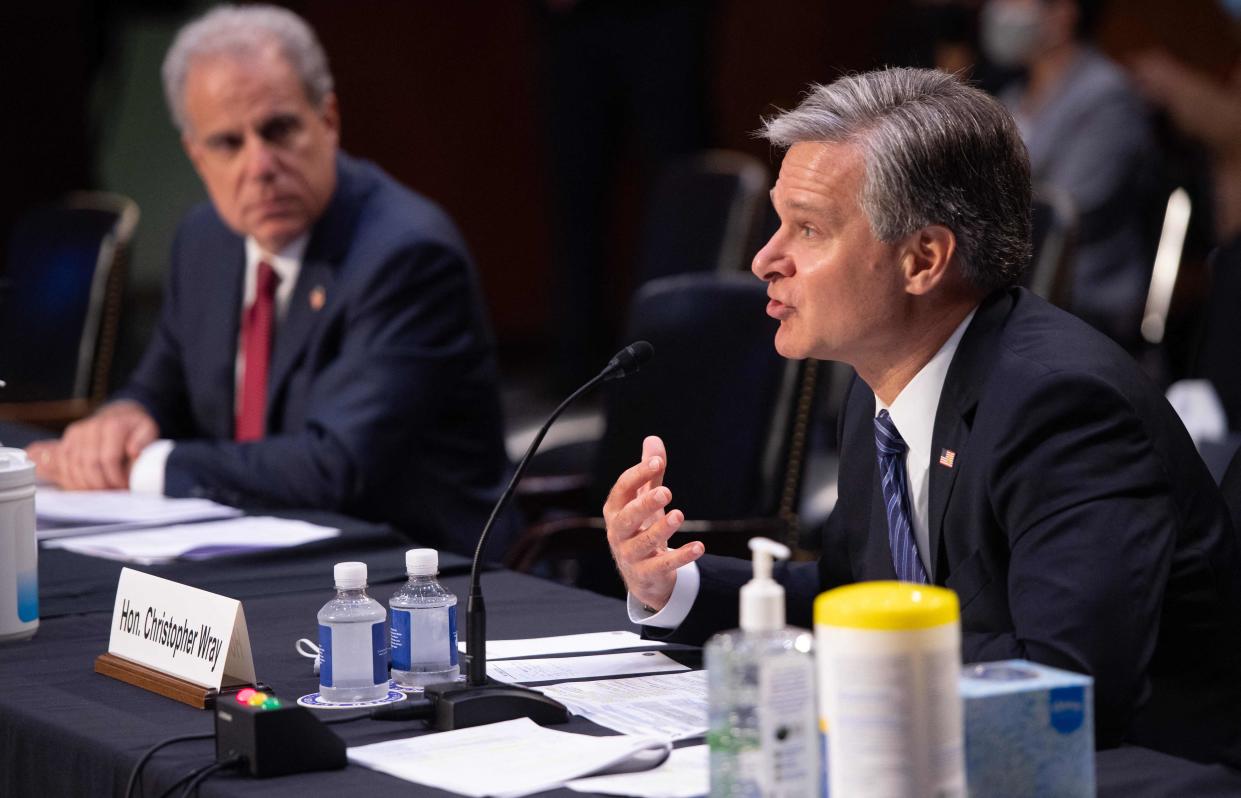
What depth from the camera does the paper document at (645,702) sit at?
5.47ft

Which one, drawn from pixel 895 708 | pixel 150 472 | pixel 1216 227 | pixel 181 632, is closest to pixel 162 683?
pixel 181 632

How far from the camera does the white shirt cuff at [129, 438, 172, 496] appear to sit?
10.2 ft

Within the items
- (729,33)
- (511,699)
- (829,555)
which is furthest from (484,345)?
(729,33)

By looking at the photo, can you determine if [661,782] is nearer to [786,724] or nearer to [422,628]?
[786,724]

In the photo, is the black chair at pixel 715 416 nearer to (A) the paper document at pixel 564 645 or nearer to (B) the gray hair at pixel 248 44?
(B) the gray hair at pixel 248 44

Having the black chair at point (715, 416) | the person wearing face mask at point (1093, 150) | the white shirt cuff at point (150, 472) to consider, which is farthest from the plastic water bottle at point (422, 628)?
the person wearing face mask at point (1093, 150)

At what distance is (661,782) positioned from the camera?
1481mm

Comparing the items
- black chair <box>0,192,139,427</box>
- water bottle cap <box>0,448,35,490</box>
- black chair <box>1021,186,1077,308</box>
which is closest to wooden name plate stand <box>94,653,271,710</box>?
water bottle cap <box>0,448,35,490</box>

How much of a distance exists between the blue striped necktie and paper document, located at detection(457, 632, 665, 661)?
0.30 metres

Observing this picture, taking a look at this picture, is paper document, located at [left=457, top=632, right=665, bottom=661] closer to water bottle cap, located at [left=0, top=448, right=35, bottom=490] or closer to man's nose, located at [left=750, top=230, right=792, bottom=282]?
man's nose, located at [left=750, top=230, right=792, bottom=282]

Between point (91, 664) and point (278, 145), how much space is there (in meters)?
1.57

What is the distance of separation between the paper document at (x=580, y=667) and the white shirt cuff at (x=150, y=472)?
1345 mm

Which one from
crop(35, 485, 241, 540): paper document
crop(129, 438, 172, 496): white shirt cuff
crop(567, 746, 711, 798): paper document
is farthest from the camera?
crop(129, 438, 172, 496): white shirt cuff

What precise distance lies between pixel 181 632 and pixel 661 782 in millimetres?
621
